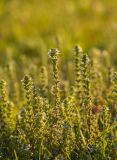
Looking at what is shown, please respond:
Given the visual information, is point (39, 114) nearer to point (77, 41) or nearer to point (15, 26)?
point (77, 41)

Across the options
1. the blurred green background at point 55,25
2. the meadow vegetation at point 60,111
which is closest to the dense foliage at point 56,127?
the meadow vegetation at point 60,111

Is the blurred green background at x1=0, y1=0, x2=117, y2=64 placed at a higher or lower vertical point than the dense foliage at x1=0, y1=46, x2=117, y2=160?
higher

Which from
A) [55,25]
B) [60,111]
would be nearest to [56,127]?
[60,111]

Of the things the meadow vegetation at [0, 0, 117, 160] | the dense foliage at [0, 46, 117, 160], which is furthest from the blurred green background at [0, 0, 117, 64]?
the dense foliage at [0, 46, 117, 160]

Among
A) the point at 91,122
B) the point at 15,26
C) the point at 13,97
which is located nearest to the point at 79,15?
the point at 15,26

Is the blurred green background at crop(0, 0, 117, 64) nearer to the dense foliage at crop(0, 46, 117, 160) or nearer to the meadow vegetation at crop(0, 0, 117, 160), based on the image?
the meadow vegetation at crop(0, 0, 117, 160)

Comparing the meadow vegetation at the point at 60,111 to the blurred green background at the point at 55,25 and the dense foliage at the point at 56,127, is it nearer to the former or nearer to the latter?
the dense foliage at the point at 56,127

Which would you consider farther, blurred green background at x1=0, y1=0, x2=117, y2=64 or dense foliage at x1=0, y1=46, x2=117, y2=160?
blurred green background at x1=0, y1=0, x2=117, y2=64

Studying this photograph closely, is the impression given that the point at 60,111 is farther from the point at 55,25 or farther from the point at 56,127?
the point at 55,25

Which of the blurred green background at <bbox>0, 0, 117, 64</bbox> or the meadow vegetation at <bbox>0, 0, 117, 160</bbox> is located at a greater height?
the blurred green background at <bbox>0, 0, 117, 64</bbox>

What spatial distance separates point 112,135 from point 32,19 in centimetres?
796

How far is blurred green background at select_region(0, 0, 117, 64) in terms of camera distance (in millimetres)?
9547

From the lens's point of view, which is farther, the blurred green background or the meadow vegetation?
the blurred green background

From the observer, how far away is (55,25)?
10961mm
